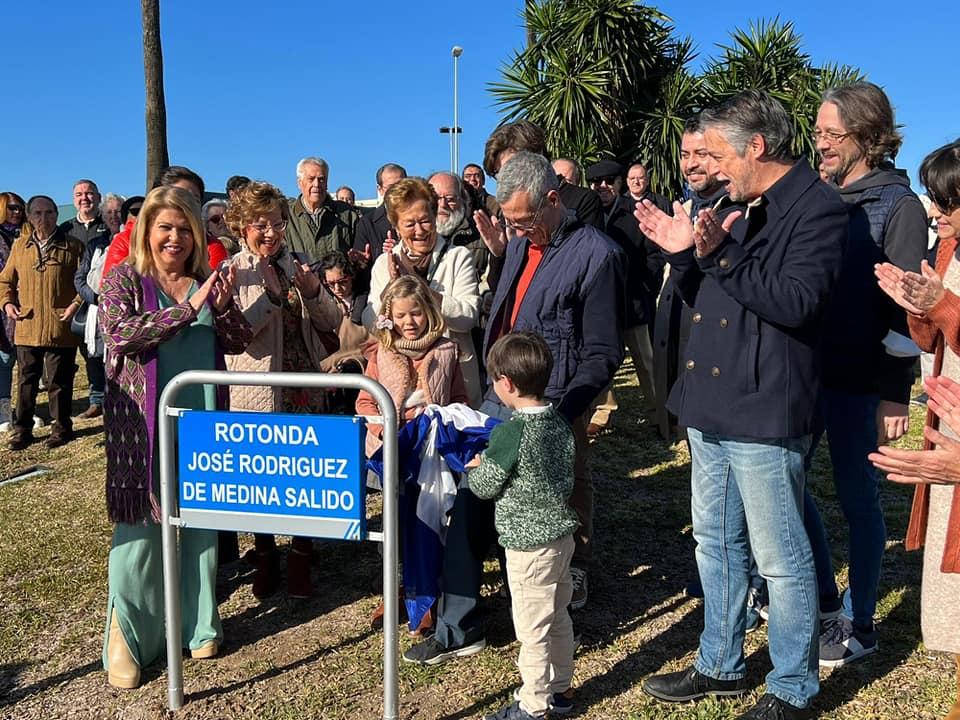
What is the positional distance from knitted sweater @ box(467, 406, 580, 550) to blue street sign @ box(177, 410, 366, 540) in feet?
1.50

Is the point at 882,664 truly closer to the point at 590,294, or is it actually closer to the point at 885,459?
the point at 885,459

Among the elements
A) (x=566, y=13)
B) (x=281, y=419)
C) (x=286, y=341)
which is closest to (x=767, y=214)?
(x=281, y=419)

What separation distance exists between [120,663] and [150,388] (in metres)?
1.09

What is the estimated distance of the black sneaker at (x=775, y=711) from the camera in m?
2.86

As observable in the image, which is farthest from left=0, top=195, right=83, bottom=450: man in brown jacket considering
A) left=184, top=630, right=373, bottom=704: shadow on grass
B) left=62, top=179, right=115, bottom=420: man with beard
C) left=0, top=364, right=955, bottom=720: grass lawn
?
left=184, top=630, right=373, bottom=704: shadow on grass

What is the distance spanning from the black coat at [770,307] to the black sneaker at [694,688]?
102cm

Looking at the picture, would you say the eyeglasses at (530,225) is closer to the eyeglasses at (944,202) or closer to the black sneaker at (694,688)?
the eyeglasses at (944,202)

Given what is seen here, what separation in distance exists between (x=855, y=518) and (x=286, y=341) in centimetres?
265

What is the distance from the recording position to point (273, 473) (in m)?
2.85

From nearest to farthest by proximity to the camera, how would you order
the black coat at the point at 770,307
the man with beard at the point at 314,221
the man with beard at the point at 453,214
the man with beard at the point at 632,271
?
the black coat at the point at 770,307 < the man with beard at the point at 453,214 < the man with beard at the point at 314,221 < the man with beard at the point at 632,271

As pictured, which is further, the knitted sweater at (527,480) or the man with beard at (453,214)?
the man with beard at (453,214)

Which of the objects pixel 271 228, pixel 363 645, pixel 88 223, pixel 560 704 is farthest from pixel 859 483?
pixel 88 223

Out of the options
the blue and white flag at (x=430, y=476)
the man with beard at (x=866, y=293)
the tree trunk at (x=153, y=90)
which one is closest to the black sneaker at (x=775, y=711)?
the man with beard at (x=866, y=293)

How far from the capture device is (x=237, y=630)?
3896 millimetres
